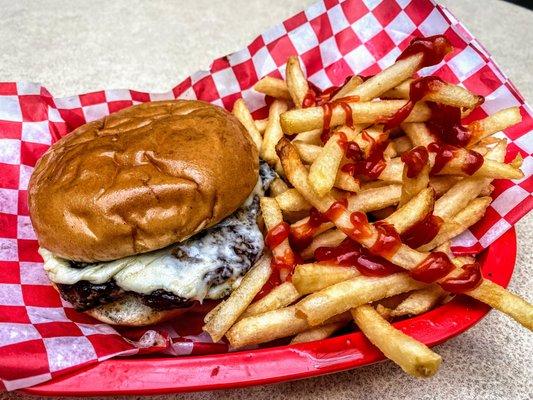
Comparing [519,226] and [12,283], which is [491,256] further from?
[12,283]

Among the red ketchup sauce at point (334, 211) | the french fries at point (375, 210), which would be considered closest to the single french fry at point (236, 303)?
the french fries at point (375, 210)

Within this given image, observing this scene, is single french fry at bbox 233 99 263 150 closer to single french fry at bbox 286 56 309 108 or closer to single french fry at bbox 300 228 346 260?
single french fry at bbox 286 56 309 108

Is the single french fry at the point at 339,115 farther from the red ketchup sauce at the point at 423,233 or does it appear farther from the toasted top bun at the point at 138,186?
the red ketchup sauce at the point at 423,233

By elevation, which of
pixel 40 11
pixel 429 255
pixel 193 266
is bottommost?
pixel 193 266

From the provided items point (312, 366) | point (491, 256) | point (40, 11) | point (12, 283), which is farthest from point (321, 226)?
point (40, 11)

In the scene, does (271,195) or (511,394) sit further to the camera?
(271,195)

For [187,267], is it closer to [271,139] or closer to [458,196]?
[271,139]

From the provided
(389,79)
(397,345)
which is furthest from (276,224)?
(389,79)
